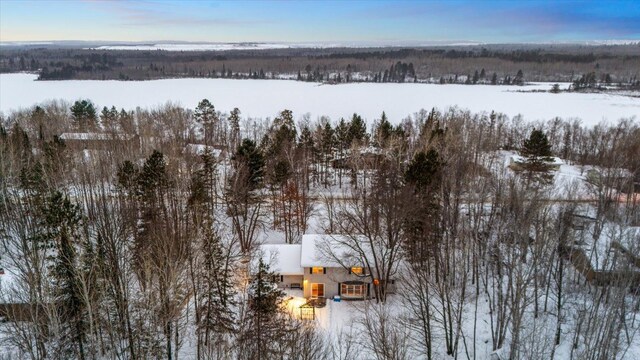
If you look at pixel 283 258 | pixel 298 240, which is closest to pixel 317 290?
pixel 283 258

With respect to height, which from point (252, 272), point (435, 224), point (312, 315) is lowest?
point (312, 315)

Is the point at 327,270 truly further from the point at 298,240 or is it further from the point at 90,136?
the point at 90,136

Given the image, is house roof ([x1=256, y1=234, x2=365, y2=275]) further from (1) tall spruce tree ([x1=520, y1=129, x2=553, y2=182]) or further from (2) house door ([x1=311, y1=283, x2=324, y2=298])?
(1) tall spruce tree ([x1=520, y1=129, x2=553, y2=182])

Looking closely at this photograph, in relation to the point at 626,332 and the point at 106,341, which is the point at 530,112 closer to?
the point at 626,332

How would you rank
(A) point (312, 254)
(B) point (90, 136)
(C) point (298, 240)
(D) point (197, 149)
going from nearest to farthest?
(A) point (312, 254) < (C) point (298, 240) < (B) point (90, 136) < (D) point (197, 149)

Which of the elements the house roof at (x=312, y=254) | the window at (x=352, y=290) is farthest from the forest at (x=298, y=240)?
the window at (x=352, y=290)

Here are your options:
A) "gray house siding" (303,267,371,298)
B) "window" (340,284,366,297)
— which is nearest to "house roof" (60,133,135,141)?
"gray house siding" (303,267,371,298)

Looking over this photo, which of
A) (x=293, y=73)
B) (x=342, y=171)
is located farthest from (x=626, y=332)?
(x=293, y=73)

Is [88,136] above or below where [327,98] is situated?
below
